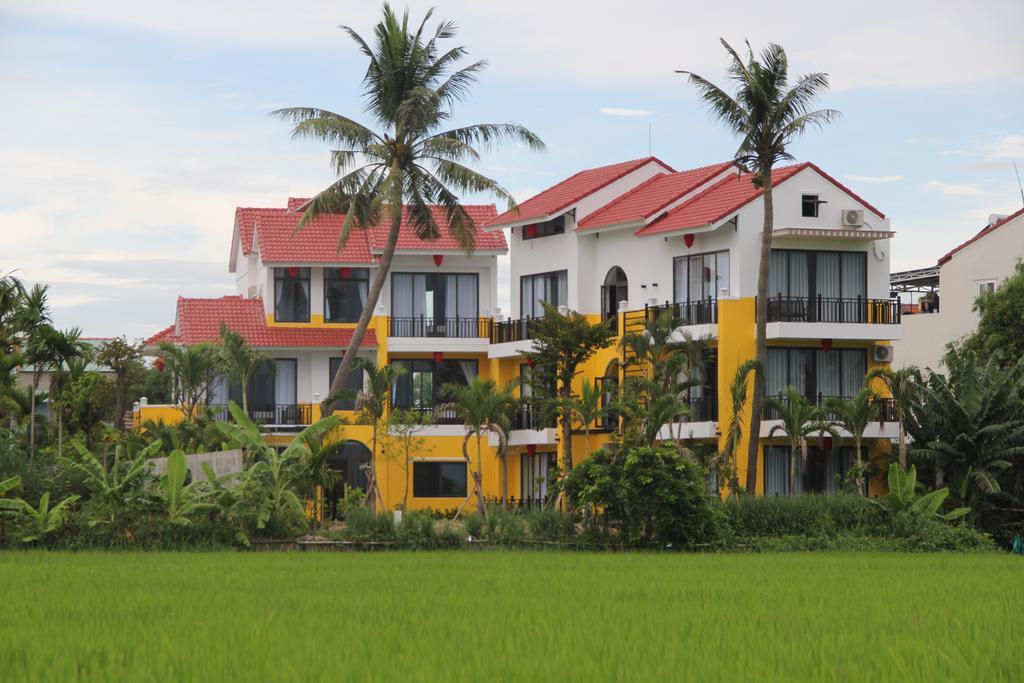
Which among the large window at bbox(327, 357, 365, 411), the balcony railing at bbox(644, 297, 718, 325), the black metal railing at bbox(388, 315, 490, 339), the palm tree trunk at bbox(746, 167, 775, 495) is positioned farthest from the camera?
the black metal railing at bbox(388, 315, 490, 339)

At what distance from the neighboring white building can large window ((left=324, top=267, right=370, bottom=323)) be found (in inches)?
769

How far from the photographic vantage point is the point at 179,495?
30.0 m

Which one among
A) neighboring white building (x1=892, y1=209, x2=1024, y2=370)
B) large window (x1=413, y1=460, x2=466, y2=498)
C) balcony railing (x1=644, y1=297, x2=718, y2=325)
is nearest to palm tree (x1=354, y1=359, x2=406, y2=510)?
large window (x1=413, y1=460, x2=466, y2=498)

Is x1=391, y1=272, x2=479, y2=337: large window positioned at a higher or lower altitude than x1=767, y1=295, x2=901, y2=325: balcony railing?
higher

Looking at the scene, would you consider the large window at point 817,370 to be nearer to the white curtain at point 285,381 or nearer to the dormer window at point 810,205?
the dormer window at point 810,205

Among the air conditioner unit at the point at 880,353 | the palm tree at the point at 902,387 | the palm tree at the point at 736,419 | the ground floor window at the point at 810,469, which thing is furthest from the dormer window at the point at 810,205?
the palm tree at the point at 736,419

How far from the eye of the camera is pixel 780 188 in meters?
43.5

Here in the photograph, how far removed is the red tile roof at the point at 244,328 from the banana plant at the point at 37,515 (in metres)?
21.2

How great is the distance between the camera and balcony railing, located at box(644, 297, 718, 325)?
140 ft

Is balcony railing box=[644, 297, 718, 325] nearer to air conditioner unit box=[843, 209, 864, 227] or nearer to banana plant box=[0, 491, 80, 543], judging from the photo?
air conditioner unit box=[843, 209, 864, 227]

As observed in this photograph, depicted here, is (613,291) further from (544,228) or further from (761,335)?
(761,335)

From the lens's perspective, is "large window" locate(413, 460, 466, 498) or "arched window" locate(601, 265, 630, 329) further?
"large window" locate(413, 460, 466, 498)

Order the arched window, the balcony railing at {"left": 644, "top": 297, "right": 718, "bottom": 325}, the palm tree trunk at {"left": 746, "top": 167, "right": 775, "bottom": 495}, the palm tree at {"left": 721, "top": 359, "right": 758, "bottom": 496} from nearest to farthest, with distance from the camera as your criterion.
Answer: the palm tree at {"left": 721, "top": 359, "right": 758, "bottom": 496} < the palm tree trunk at {"left": 746, "top": 167, "right": 775, "bottom": 495} < the balcony railing at {"left": 644, "top": 297, "right": 718, "bottom": 325} < the arched window

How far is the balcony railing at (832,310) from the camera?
141 ft
